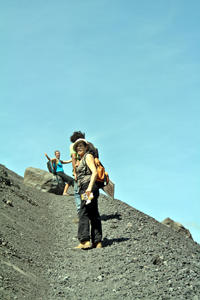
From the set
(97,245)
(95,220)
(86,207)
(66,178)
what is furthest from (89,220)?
(66,178)

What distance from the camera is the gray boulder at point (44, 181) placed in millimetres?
15266

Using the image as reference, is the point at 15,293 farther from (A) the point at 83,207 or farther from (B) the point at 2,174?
(B) the point at 2,174

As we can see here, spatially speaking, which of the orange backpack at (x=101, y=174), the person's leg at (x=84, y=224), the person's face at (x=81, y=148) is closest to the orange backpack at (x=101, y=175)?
the orange backpack at (x=101, y=174)

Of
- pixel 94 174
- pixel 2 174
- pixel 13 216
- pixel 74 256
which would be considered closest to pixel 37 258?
pixel 74 256

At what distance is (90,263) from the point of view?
6.27m

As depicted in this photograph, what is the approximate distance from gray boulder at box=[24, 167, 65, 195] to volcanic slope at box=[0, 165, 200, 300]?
5061mm

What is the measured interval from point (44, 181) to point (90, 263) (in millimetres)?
9408

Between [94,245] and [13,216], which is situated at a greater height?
[13,216]

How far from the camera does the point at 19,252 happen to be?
6.18 metres

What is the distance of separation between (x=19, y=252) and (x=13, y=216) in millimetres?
2687

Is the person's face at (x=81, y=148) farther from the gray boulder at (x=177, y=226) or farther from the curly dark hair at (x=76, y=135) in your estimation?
the gray boulder at (x=177, y=226)

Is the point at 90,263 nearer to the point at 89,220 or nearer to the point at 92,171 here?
the point at 89,220

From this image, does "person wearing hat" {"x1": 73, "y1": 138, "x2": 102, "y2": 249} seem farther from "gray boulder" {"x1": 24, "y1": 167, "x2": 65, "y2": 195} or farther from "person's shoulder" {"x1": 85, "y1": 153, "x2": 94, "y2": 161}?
"gray boulder" {"x1": 24, "y1": 167, "x2": 65, "y2": 195}

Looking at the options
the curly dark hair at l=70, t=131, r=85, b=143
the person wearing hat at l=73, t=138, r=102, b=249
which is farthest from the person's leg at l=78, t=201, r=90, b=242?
the curly dark hair at l=70, t=131, r=85, b=143
